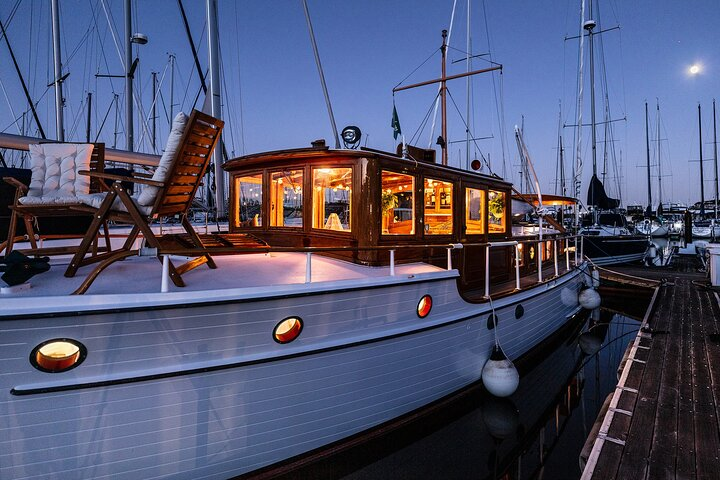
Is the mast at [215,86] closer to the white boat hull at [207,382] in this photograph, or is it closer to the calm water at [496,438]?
the white boat hull at [207,382]

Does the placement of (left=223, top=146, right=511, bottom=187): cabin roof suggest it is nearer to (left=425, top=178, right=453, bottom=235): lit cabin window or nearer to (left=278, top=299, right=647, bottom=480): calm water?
(left=425, top=178, right=453, bottom=235): lit cabin window

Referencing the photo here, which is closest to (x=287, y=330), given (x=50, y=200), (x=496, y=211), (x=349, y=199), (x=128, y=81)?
(x=349, y=199)

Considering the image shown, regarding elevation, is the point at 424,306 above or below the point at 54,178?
below

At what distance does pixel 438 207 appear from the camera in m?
6.12

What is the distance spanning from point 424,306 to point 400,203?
5.68 feet

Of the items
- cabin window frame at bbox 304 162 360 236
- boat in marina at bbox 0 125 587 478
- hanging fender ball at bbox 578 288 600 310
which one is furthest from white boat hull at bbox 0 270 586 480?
hanging fender ball at bbox 578 288 600 310

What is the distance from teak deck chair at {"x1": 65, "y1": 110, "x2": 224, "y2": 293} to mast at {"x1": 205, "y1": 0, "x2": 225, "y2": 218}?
4.46 metres

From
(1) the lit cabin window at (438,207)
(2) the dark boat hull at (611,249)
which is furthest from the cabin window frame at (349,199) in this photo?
(2) the dark boat hull at (611,249)

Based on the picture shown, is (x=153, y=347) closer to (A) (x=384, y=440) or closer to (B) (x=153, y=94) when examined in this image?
(A) (x=384, y=440)

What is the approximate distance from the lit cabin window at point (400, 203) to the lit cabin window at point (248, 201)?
81.7 inches

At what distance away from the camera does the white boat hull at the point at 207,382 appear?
2.77 m

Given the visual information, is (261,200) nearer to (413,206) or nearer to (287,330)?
(413,206)

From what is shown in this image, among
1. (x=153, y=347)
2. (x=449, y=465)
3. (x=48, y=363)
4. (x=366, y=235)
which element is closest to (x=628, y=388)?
(x=449, y=465)

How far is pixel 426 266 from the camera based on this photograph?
16.9 ft
